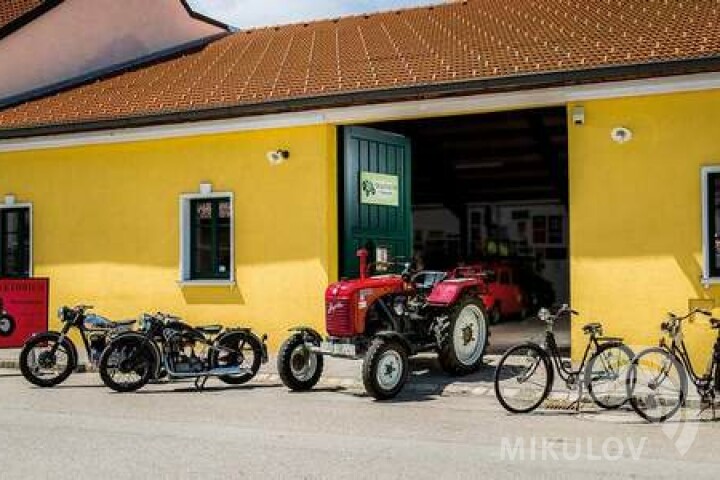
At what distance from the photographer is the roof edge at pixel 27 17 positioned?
57.6 feet

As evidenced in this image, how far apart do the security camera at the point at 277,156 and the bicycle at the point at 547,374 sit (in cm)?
556

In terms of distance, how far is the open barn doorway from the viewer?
14.1m

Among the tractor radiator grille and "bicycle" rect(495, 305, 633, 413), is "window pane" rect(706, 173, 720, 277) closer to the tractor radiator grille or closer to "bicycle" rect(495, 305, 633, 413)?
"bicycle" rect(495, 305, 633, 413)

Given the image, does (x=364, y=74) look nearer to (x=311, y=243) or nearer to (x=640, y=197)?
(x=311, y=243)

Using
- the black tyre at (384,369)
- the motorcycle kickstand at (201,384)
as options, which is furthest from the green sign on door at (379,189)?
the black tyre at (384,369)

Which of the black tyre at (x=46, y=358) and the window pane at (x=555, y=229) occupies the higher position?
the window pane at (x=555, y=229)

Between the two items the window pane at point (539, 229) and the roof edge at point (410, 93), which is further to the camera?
the window pane at point (539, 229)

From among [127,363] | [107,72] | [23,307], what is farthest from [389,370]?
[107,72]

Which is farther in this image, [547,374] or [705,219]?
[705,219]

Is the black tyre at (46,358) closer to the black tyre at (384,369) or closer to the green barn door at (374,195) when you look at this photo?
the black tyre at (384,369)

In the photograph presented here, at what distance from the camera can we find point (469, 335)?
1101 centimetres

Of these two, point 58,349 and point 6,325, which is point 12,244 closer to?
point 6,325

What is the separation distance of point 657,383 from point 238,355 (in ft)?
15.9

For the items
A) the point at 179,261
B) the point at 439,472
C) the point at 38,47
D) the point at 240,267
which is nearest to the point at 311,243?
the point at 240,267
